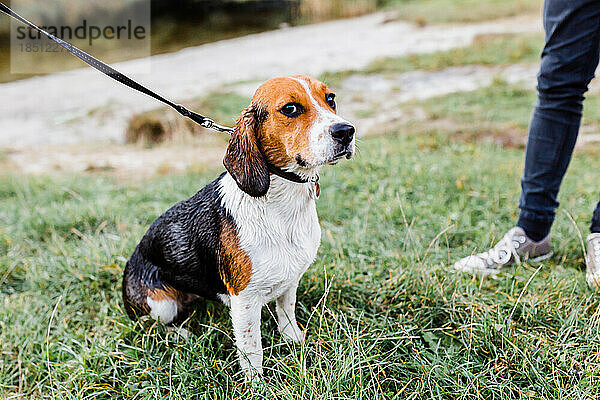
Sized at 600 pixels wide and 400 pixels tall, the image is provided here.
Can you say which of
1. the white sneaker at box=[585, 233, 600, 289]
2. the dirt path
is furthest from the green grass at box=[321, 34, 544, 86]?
the white sneaker at box=[585, 233, 600, 289]

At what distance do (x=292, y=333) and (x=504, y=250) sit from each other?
1443mm

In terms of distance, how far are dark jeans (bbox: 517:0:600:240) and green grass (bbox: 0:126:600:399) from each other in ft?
1.18

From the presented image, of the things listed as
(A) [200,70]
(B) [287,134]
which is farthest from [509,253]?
(A) [200,70]

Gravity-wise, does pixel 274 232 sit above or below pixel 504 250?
above

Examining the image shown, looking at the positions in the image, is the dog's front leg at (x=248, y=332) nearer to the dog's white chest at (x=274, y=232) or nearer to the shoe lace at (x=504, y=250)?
the dog's white chest at (x=274, y=232)

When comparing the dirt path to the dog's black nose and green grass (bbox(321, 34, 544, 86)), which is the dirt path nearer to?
green grass (bbox(321, 34, 544, 86))

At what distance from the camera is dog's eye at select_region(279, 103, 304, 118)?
70.5 inches

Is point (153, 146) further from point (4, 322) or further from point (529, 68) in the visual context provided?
point (529, 68)

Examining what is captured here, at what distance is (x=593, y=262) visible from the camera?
2629 millimetres

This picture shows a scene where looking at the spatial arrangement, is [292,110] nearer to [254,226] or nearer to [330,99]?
[330,99]

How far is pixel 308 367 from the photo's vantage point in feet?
7.05

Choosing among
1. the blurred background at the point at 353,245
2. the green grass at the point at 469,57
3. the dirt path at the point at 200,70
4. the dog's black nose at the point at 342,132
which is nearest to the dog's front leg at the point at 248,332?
the blurred background at the point at 353,245

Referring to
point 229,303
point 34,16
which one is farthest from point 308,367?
point 34,16

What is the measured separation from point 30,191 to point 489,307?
4403 mm
